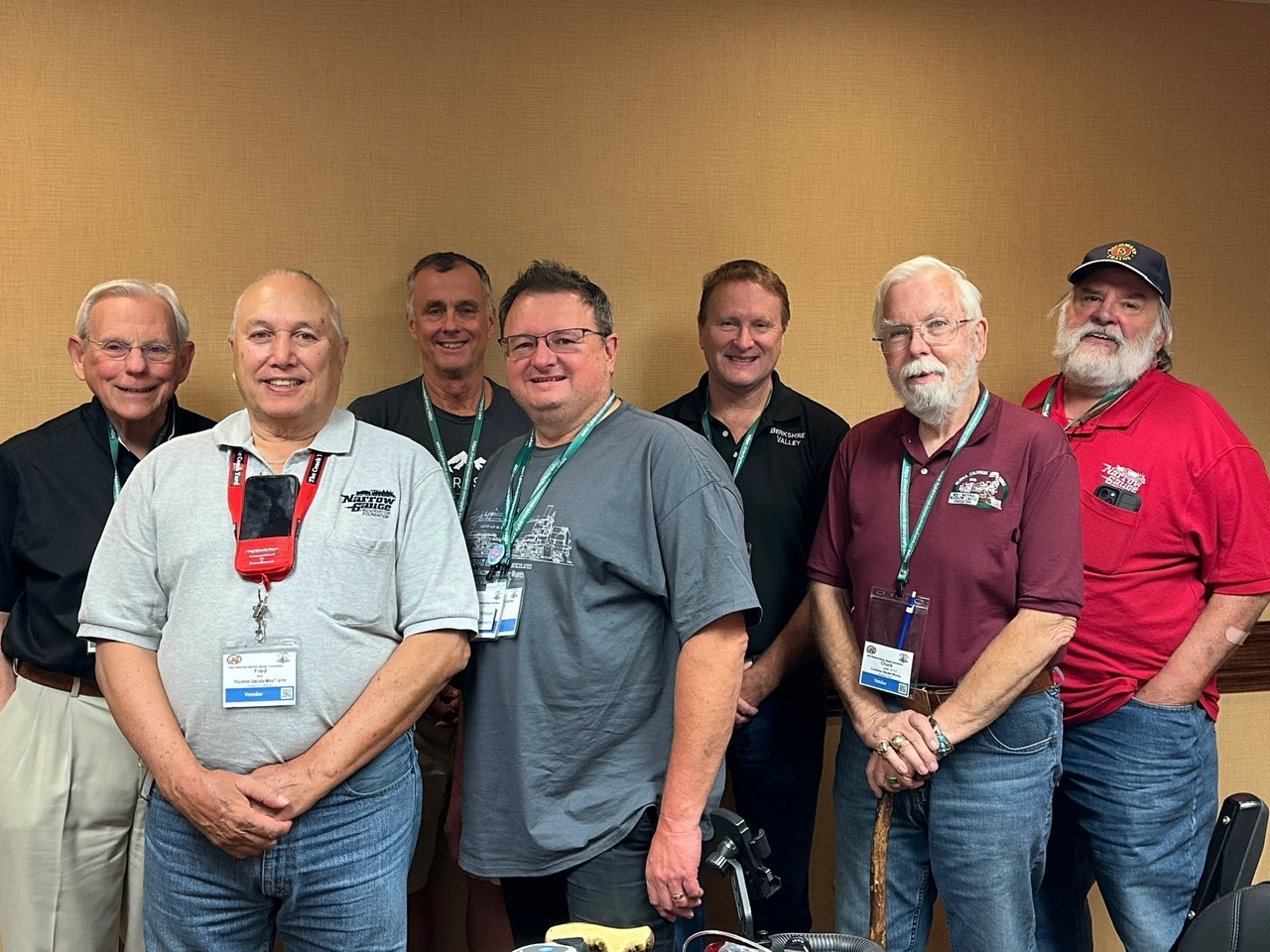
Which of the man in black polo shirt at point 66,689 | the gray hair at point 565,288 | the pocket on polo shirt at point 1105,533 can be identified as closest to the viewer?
the gray hair at point 565,288

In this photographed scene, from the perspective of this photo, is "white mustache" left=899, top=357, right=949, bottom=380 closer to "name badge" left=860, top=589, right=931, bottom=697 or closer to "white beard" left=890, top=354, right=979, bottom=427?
"white beard" left=890, top=354, right=979, bottom=427

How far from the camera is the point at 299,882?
1904mm

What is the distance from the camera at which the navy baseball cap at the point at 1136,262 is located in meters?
2.57

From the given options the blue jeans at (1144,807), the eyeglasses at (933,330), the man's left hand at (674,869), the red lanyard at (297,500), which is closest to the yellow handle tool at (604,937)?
the man's left hand at (674,869)

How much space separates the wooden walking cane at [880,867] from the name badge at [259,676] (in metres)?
1.17

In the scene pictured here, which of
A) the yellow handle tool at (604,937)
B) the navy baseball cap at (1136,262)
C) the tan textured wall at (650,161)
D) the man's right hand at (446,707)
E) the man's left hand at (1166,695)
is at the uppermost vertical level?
the tan textured wall at (650,161)

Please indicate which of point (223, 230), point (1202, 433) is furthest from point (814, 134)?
point (223, 230)

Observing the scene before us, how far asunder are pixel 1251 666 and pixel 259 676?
294 cm

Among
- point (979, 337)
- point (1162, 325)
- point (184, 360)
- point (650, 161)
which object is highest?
point (650, 161)

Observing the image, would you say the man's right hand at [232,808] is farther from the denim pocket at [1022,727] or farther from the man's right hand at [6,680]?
the denim pocket at [1022,727]

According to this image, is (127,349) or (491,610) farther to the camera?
(127,349)

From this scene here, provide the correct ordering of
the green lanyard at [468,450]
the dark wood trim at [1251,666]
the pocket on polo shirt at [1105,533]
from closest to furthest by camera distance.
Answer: the pocket on polo shirt at [1105,533] → the green lanyard at [468,450] → the dark wood trim at [1251,666]

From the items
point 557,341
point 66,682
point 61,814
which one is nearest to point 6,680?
point 66,682

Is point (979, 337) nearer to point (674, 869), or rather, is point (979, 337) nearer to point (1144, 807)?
point (1144, 807)
